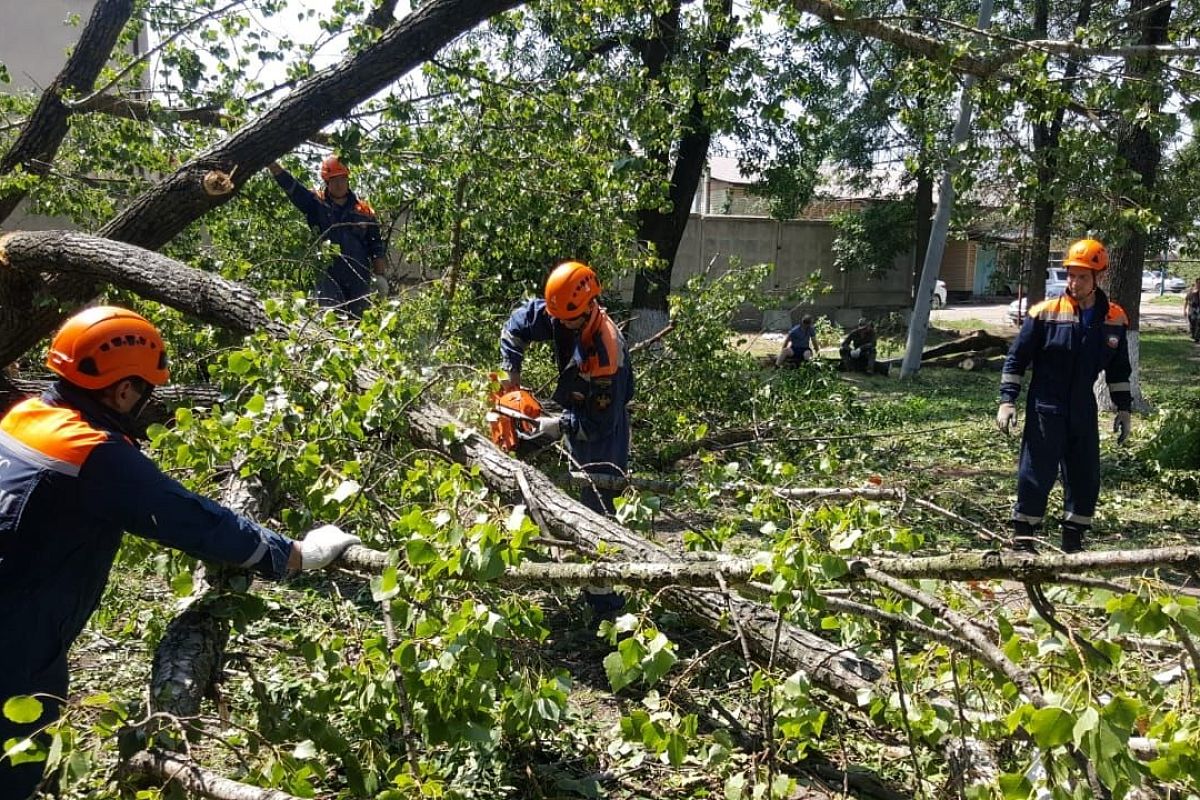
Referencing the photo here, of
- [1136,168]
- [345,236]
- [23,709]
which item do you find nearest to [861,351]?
[1136,168]

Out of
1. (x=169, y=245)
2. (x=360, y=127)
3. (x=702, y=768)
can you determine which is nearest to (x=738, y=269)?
(x=360, y=127)

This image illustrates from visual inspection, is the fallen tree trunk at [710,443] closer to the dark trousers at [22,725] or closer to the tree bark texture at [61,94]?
the dark trousers at [22,725]

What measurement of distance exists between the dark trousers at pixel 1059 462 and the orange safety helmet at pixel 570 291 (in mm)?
2566

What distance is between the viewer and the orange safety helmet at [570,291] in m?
4.25

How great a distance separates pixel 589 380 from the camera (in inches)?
175

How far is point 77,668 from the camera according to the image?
11.8 feet

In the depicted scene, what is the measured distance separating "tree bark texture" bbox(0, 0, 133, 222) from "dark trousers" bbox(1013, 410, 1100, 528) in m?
6.06

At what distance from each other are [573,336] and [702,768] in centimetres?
229

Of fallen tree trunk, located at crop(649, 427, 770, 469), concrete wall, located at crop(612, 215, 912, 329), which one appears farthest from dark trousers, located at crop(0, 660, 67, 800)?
concrete wall, located at crop(612, 215, 912, 329)

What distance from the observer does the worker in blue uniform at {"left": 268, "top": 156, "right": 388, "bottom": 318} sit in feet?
20.1

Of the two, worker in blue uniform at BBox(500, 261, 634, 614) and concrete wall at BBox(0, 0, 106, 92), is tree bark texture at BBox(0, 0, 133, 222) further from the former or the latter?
concrete wall at BBox(0, 0, 106, 92)

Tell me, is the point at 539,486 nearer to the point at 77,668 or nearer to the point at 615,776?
the point at 615,776

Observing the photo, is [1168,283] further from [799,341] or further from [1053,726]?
[1053,726]

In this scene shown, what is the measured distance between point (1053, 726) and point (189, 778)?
1764 mm
